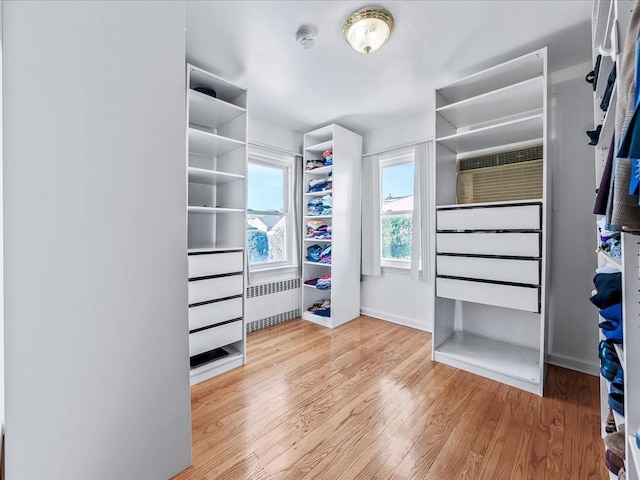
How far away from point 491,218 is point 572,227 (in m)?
0.72

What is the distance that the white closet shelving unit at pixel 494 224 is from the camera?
6.12ft

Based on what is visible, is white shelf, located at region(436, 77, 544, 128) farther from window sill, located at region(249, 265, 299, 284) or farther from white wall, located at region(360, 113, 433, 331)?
window sill, located at region(249, 265, 299, 284)

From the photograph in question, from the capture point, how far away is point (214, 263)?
2.08m

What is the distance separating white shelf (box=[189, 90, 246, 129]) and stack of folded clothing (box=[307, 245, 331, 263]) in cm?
166

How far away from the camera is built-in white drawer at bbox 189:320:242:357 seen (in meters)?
1.98

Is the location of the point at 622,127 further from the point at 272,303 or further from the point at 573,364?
the point at 272,303

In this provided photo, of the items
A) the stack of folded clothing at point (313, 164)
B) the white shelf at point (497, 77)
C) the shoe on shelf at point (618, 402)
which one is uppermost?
the white shelf at point (497, 77)

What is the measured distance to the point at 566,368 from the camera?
2.15 meters

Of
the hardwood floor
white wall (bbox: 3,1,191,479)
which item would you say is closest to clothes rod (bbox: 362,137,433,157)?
the hardwood floor

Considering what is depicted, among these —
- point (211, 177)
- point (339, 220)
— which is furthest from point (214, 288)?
point (339, 220)

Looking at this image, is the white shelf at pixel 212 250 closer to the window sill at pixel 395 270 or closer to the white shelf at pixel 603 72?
the window sill at pixel 395 270

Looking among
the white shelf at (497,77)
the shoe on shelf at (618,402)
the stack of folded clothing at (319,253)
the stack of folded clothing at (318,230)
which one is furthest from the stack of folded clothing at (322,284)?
the shoe on shelf at (618,402)

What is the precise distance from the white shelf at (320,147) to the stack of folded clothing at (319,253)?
118 cm

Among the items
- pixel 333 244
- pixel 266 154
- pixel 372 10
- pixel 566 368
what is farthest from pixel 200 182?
pixel 566 368
